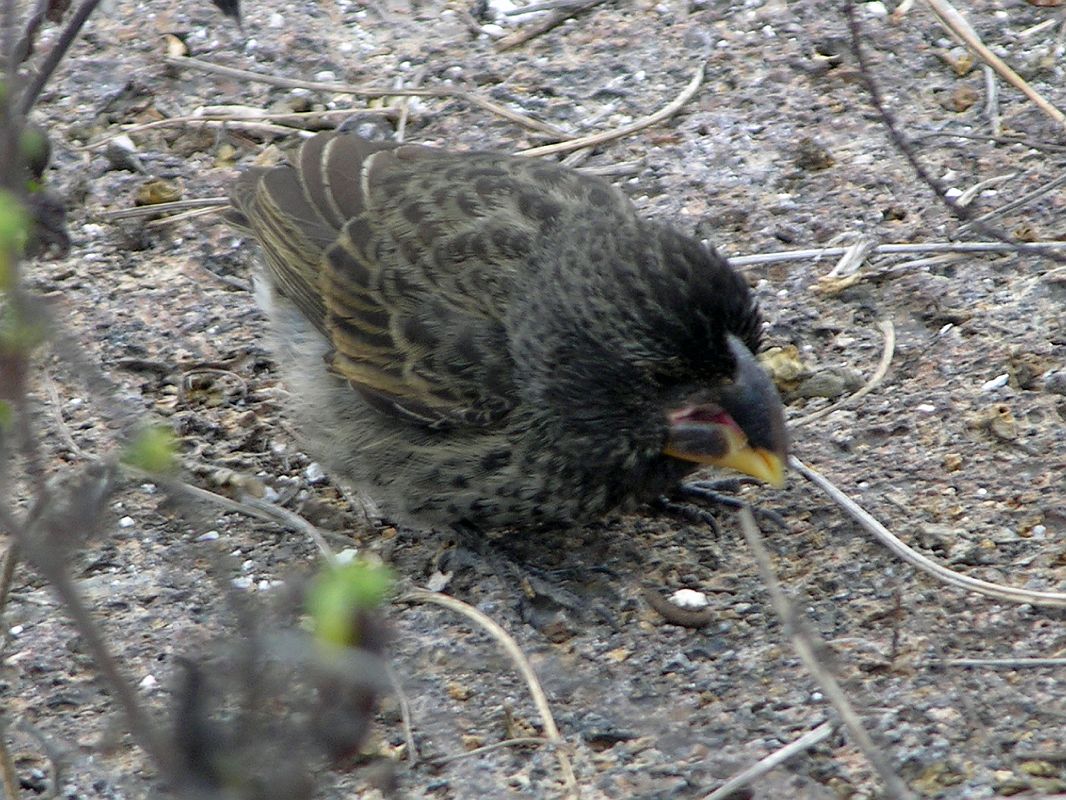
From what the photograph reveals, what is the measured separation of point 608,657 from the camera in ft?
12.4

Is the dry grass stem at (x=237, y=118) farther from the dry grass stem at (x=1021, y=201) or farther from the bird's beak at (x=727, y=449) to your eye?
the bird's beak at (x=727, y=449)

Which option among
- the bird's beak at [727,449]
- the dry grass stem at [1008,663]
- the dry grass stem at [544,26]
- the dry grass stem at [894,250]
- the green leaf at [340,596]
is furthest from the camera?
the dry grass stem at [544,26]

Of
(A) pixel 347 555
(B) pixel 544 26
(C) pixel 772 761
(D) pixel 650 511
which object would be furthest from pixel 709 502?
(B) pixel 544 26

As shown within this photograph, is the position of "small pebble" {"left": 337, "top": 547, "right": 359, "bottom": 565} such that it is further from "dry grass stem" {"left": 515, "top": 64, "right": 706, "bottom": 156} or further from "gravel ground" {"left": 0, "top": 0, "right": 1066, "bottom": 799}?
"dry grass stem" {"left": 515, "top": 64, "right": 706, "bottom": 156}

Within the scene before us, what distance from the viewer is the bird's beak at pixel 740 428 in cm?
380

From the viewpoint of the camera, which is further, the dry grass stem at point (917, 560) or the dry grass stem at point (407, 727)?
the dry grass stem at point (917, 560)

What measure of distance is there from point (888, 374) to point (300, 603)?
302 centimetres

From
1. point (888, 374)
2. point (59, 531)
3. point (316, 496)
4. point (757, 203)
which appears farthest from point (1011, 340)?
point (59, 531)

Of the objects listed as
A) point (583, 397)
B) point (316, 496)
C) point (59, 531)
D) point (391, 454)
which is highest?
point (59, 531)

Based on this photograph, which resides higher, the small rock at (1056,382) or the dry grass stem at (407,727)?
the small rock at (1056,382)

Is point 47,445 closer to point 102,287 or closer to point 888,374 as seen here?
point 102,287

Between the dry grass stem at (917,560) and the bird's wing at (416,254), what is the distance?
893mm

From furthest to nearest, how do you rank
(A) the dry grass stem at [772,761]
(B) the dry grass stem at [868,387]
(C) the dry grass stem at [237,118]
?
(C) the dry grass stem at [237,118], (B) the dry grass stem at [868,387], (A) the dry grass stem at [772,761]

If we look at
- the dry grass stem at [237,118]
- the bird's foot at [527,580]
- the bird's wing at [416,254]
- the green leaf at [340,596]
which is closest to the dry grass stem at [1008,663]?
the bird's foot at [527,580]
